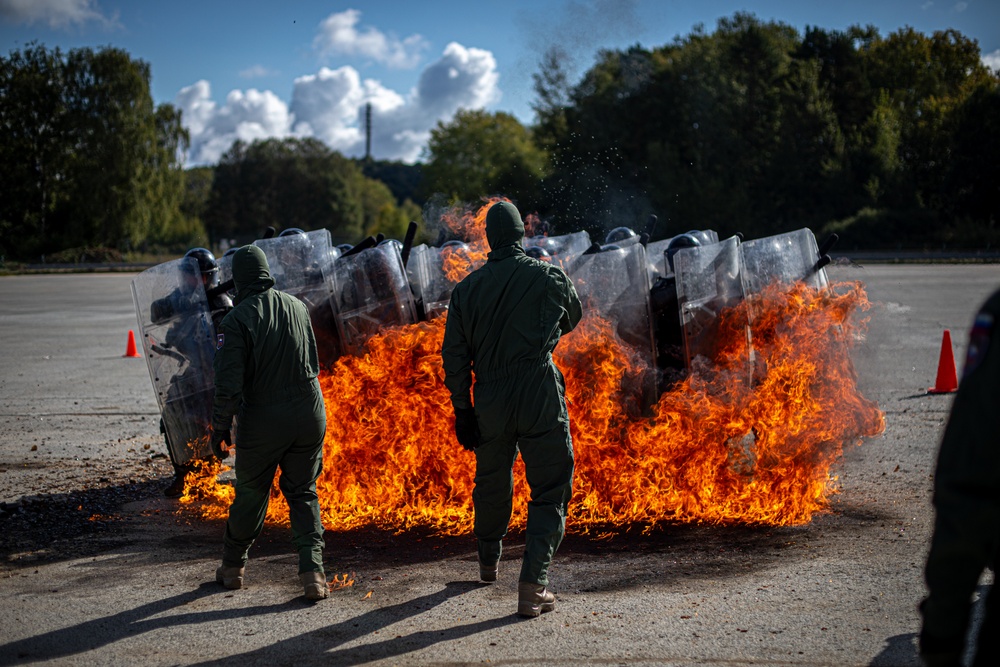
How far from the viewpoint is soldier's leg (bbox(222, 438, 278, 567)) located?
4680 mm

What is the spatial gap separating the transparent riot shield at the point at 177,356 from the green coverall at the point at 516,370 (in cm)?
244

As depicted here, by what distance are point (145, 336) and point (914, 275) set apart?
30.2 meters

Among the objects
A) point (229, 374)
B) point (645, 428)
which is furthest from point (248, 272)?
point (645, 428)

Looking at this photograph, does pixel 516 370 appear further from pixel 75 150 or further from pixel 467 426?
pixel 75 150

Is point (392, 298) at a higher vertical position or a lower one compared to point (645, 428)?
higher

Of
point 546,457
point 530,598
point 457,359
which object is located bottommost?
point 530,598

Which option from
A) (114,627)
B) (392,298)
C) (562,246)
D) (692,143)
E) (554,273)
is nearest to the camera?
(114,627)

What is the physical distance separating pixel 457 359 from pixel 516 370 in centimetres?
35

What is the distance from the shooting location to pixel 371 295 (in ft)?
21.1

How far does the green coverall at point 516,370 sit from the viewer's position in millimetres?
4512

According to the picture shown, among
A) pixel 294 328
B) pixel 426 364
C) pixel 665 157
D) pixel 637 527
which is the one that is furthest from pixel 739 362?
pixel 665 157

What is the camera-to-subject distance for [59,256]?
49312mm

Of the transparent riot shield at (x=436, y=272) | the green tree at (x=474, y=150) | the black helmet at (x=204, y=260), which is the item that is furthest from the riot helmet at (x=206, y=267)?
the green tree at (x=474, y=150)

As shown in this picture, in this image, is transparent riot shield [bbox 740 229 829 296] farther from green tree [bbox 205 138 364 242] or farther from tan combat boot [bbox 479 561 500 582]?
green tree [bbox 205 138 364 242]
